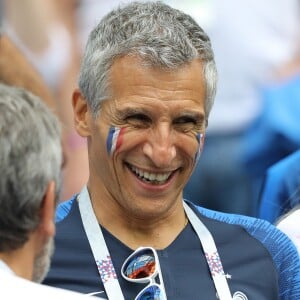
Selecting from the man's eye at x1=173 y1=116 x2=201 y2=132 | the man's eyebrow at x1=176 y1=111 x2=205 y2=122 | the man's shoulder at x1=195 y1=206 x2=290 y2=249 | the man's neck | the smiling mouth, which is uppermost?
the man's eyebrow at x1=176 y1=111 x2=205 y2=122

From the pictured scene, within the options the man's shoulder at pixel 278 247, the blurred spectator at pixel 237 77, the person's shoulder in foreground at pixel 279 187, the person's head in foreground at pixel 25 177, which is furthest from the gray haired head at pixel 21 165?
the blurred spectator at pixel 237 77

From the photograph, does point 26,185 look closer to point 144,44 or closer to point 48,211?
point 48,211

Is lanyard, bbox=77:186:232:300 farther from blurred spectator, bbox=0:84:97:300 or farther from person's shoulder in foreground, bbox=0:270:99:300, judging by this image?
person's shoulder in foreground, bbox=0:270:99:300

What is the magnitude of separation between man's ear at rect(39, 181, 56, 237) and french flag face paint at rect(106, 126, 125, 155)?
0.75 m

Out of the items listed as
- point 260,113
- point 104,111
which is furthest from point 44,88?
point 260,113

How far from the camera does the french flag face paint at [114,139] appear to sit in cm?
418

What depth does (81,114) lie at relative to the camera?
4.34 metres

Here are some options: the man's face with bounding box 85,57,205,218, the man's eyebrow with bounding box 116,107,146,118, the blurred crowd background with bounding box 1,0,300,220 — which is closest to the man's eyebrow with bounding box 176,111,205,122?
the man's face with bounding box 85,57,205,218

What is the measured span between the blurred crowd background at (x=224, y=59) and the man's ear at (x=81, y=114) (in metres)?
2.46

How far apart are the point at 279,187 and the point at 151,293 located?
1.31 meters

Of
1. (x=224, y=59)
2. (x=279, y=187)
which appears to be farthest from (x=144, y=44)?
(x=224, y=59)

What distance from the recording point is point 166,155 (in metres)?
4.12

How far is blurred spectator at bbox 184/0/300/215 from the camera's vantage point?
23.5 feet

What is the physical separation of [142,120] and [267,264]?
0.64 metres
